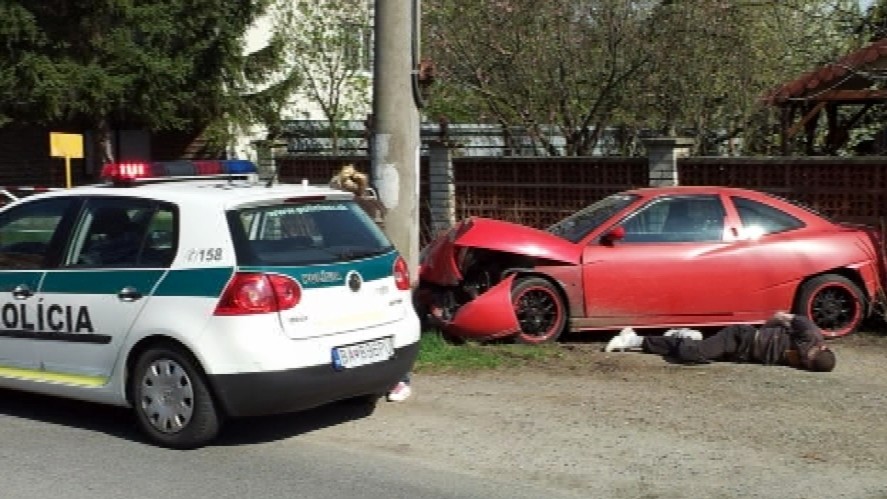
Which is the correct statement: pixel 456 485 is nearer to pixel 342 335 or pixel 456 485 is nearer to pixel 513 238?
pixel 342 335

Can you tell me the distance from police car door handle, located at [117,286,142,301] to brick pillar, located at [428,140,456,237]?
7.67 metres

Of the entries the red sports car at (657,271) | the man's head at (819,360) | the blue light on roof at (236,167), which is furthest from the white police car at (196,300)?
the man's head at (819,360)

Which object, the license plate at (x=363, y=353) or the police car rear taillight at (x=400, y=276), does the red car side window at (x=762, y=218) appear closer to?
the police car rear taillight at (x=400, y=276)

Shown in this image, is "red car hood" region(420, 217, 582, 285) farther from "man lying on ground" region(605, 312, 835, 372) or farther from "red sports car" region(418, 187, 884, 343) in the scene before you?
"man lying on ground" region(605, 312, 835, 372)

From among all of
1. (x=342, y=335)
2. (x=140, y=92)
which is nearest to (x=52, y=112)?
(x=140, y=92)

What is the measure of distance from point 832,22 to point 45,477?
971 cm

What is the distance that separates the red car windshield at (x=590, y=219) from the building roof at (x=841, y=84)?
4.00 metres

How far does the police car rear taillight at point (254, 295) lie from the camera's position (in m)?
6.18

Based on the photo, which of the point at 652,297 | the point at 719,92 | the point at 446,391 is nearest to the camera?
the point at 446,391

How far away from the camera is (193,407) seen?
6383 millimetres

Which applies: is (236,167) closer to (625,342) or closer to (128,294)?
(128,294)

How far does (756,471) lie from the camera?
5973 millimetres

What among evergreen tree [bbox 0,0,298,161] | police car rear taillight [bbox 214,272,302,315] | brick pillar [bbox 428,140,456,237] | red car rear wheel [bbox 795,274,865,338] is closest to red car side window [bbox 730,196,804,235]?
red car rear wheel [bbox 795,274,865,338]

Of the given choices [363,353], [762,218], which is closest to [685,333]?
[762,218]
